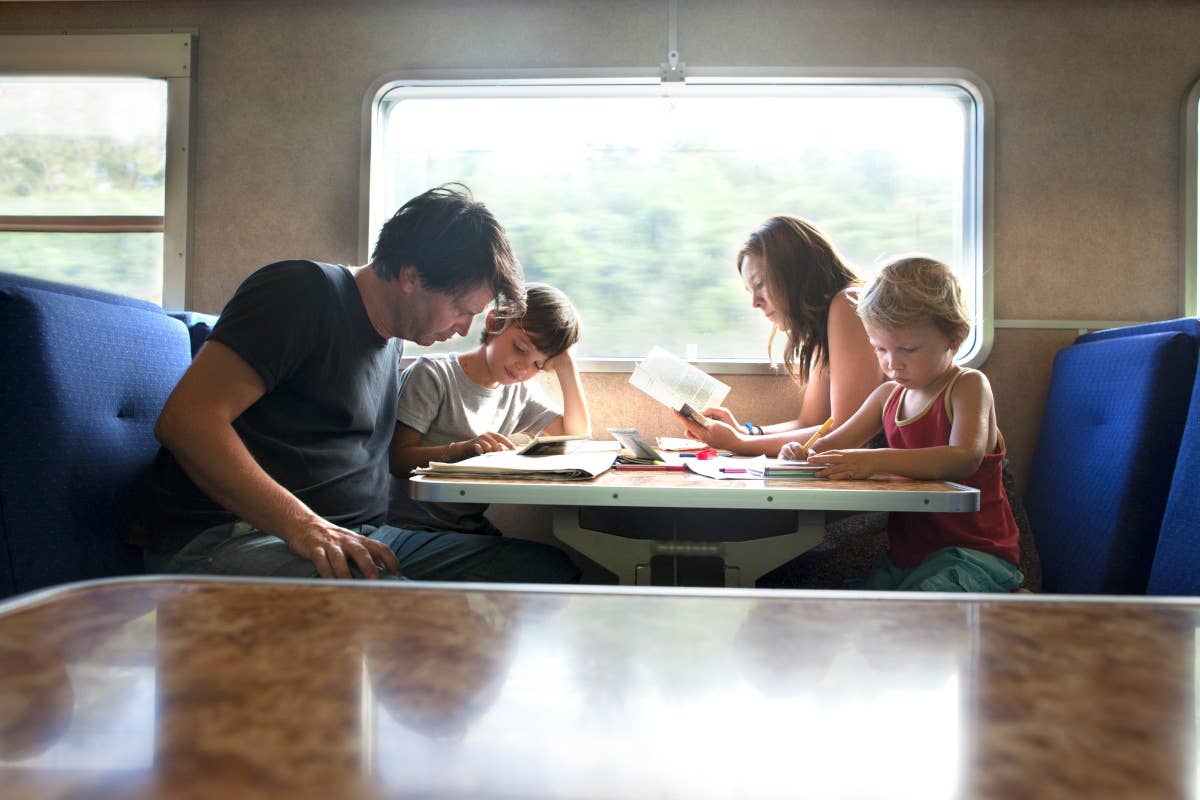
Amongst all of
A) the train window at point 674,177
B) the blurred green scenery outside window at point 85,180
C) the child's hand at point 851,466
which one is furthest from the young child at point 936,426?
the blurred green scenery outside window at point 85,180

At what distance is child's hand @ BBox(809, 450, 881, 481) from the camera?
1.49 meters

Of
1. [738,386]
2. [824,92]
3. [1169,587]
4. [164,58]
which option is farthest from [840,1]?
[164,58]

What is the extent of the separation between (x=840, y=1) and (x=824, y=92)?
0.90ft

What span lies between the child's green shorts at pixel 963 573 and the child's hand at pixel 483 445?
0.97m

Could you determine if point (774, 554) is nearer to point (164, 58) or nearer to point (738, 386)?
point (738, 386)

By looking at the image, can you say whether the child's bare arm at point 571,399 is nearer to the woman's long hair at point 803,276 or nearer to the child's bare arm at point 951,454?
the woman's long hair at point 803,276

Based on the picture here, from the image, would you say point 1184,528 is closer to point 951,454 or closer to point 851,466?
point 951,454

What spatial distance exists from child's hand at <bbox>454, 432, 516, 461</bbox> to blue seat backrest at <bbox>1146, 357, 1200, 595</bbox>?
1430mm

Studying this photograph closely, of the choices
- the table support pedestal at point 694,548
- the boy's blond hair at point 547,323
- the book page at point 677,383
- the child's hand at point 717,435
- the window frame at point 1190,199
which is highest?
the window frame at point 1190,199

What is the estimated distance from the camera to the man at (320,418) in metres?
1.42

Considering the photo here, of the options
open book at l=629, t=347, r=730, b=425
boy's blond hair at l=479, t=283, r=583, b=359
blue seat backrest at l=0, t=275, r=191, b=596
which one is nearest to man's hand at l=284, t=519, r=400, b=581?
blue seat backrest at l=0, t=275, r=191, b=596

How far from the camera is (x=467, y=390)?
2314mm

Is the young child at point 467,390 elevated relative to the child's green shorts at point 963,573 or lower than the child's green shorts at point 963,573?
elevated

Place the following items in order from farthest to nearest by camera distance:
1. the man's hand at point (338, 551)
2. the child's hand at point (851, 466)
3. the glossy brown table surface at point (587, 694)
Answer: the child's hand at point (851, 466)
the man's hand at point (338, 551)
the glossy brown table surface at point (587, 694)
